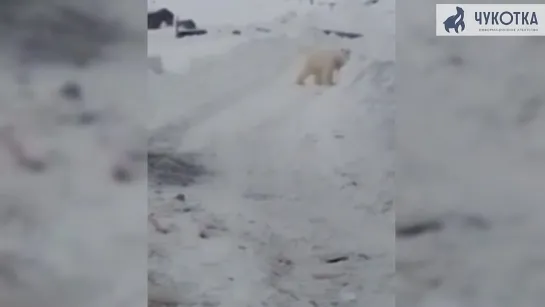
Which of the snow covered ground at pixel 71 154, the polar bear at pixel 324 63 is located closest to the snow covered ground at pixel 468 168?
the polar bear at pixel 324 63

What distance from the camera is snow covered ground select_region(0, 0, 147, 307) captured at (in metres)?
0.92

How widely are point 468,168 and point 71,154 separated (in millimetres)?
733

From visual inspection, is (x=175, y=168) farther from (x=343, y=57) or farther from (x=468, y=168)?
(x=468, y=168)

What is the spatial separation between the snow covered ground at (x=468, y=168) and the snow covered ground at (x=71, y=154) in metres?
0.49

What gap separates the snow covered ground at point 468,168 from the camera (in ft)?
2.99

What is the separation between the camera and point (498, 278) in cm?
92

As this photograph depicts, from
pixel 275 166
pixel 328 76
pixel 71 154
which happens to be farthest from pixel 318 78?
pixel 71 154

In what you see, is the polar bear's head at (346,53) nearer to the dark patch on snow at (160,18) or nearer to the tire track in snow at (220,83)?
the tire track in snow at (220,83)

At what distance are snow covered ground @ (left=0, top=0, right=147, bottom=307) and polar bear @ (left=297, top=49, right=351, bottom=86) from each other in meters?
0.31

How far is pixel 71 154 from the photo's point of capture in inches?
36.6

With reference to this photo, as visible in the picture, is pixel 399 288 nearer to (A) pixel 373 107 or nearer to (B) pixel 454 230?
(B) pixel 454 230

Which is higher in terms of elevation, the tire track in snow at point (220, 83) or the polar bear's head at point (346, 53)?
the polar bear's head at point (346, 53)

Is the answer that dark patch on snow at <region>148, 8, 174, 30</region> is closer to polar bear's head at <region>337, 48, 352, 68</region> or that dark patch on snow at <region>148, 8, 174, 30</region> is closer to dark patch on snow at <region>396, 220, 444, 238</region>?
polar bear's head at <region>337, 48, 352, 68</region>

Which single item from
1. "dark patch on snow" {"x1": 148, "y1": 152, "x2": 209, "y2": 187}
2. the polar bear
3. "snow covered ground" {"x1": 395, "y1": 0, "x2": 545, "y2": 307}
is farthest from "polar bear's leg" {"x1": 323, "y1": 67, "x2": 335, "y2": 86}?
"dark patch on snow" {"x1": 148, "y1": 152, "x2": 209, "y2": 187}
